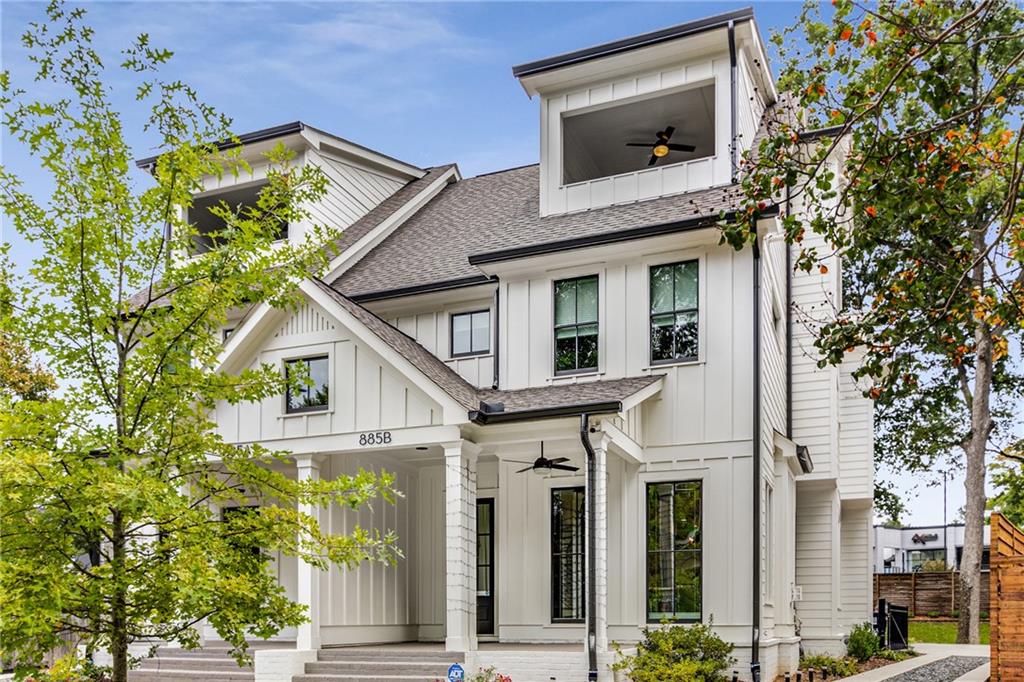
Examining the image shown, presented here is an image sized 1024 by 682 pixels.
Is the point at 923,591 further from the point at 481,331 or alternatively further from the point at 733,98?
the point at 733,98

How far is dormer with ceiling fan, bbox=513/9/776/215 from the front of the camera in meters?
16.6

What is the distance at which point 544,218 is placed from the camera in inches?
703

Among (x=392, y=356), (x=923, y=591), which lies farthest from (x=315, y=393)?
(x=923, y=591)

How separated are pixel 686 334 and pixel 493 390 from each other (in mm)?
3299

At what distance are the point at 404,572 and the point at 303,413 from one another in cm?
377

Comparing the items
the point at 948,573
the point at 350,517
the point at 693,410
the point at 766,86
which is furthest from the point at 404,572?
the point at 948,573

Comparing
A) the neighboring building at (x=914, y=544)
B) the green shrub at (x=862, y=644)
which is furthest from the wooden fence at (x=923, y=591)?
the green shrub at (x=862, y=644)

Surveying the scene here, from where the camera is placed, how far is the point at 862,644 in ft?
65.2

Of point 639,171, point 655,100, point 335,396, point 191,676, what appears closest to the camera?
point 191,676

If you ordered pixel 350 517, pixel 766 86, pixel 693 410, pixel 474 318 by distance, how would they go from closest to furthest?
pixel 693 410
pixel 350 517
pixel 474 318
pixel 766 86

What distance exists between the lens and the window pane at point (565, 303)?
1655cm

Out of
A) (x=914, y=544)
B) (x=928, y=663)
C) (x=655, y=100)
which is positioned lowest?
(x=914, y=544)

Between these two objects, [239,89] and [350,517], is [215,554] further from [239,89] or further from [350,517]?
[239,89]

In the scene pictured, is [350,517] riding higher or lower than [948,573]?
higher
